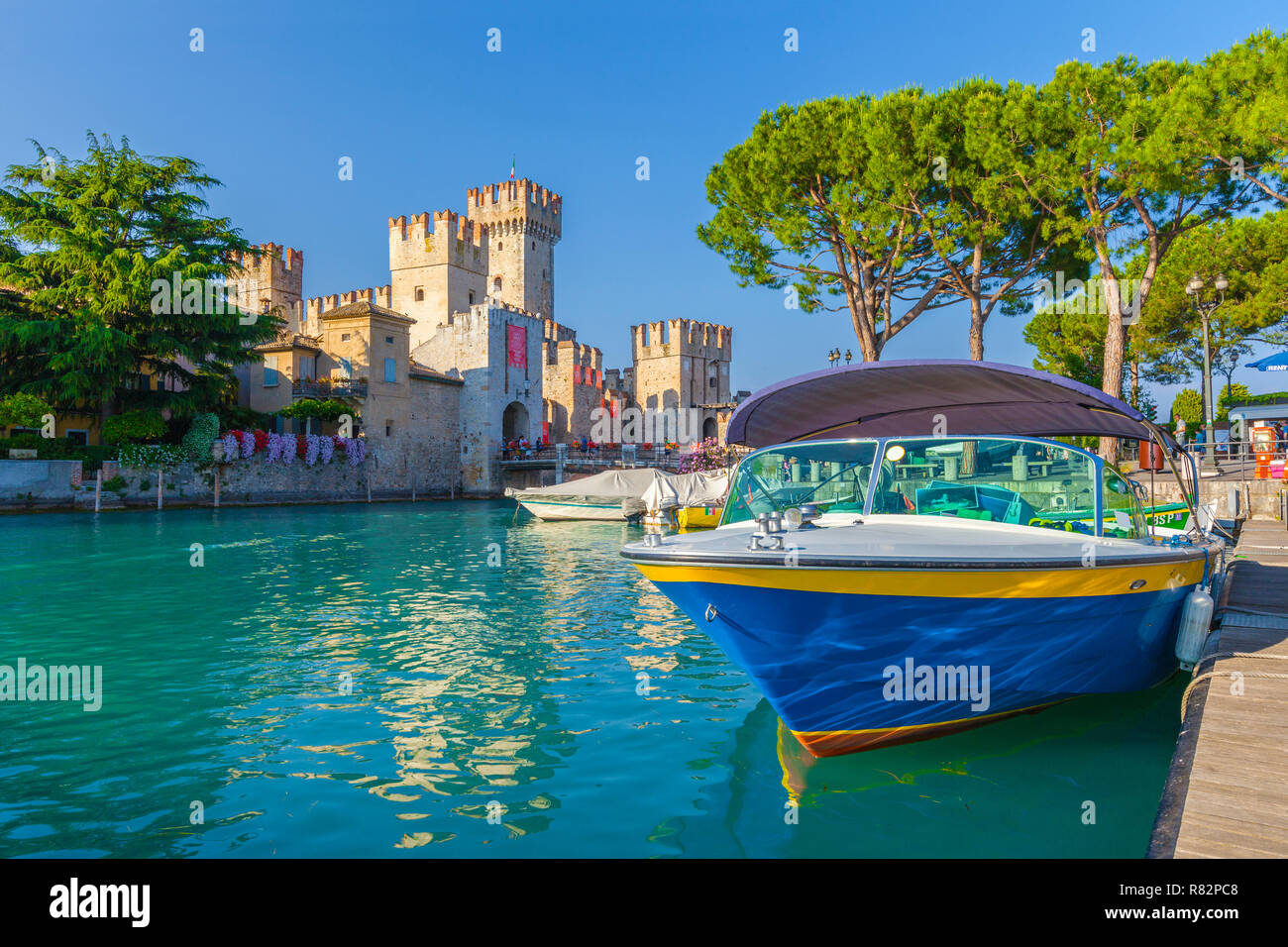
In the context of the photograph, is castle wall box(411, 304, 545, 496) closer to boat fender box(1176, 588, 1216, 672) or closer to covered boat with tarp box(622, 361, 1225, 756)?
covered boat with tarp box(622, 361, 1225, 756)

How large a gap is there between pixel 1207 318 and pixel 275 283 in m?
51.6

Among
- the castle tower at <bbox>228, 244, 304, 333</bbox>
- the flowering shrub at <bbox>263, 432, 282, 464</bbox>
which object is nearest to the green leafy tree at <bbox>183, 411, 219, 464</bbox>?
the flowering shrub at <bbox>263, 432, 282, 464</bbox>

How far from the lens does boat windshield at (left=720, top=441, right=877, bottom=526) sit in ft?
16.3

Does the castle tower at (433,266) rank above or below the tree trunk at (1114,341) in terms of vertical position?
above

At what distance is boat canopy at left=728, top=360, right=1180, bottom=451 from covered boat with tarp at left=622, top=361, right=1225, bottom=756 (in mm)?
38

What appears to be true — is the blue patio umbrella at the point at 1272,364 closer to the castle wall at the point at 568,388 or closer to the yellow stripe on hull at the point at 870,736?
the yellow stripe on hull at the point at 870,736

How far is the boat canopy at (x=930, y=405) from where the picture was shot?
5359 mm

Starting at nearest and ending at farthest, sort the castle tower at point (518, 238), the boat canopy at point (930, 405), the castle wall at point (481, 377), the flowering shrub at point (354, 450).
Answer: the boat canopy at point (930, 405), the flowering shrub at point (354, 450), the castle wall at point (481, 377), the castle tower at point (518, 238)

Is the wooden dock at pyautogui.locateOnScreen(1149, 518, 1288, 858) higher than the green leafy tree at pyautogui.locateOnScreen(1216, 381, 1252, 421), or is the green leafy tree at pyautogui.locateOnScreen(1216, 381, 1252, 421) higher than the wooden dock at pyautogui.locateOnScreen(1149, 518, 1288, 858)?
the green leafy tree at pyautogui.locateOnScreen(1216, 381, 1252, 421)

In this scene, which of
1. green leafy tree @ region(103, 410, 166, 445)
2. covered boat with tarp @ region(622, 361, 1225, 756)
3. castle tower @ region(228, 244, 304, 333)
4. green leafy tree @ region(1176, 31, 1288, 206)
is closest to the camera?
covered boat with tarp @ region(622, 361, 1225, 756)

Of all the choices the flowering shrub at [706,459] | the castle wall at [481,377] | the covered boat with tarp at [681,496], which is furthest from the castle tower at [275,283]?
the covered boat with tarp at [681,496]

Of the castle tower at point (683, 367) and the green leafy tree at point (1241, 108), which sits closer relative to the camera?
the green leafy tree at point (1241, 108)

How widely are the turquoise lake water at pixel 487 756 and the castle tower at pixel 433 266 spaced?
46.0 m
